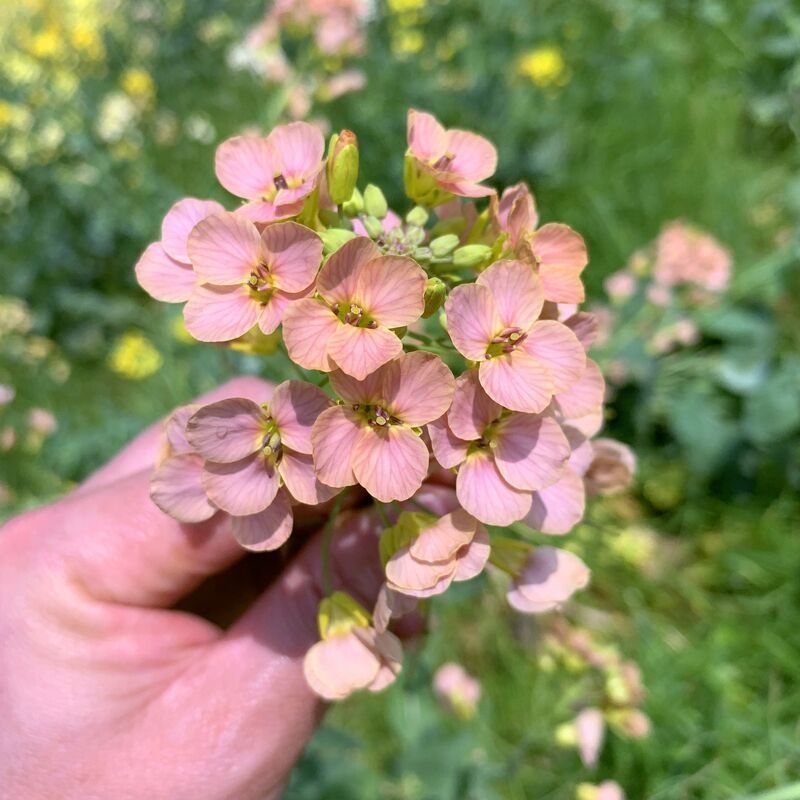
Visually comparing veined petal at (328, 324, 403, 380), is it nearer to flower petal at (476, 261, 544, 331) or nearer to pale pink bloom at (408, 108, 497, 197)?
flower petal at (476, 261, 544, 331)

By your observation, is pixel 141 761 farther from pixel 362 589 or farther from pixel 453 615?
pixel 453 615

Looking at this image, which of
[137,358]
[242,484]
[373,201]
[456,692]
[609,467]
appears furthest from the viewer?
[137,358]

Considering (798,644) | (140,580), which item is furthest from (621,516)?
(140,580)

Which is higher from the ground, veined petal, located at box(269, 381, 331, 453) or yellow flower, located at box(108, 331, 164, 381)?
veined petal, located at box(269, 381, 331, 453)

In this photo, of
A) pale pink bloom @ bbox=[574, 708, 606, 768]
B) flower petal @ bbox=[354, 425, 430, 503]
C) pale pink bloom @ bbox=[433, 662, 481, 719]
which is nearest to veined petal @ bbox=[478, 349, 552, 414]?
flower petal @ bbox=[354, 425, 430, 503]

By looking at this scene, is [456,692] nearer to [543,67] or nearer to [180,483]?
[180,483]

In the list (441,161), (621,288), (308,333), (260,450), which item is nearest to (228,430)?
(260,450)
